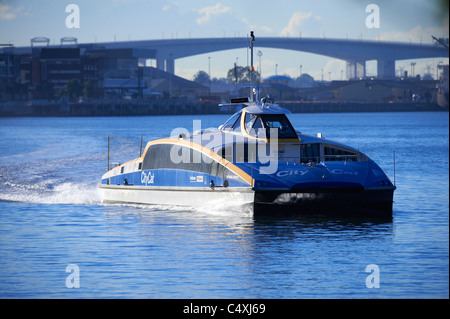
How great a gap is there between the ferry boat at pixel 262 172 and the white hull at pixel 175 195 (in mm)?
36

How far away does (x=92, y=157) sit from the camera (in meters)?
57.7

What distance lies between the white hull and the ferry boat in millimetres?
36

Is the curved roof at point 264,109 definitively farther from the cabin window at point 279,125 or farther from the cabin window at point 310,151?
the cabin window at point 310,151

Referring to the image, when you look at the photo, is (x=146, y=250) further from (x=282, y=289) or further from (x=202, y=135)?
(x=202, y=135)

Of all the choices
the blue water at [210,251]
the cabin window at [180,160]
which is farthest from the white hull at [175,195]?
the cabin window at [180,160]

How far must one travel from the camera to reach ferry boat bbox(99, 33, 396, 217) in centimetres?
2695

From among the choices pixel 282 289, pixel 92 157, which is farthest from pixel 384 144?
pixel 282 289

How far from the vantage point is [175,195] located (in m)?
30.5

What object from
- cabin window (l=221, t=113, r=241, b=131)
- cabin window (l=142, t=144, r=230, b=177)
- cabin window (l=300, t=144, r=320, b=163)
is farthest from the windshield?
cabin window (l=142, t=144, r=230, b=177)

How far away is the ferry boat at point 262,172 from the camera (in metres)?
27.0

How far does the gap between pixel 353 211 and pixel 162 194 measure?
736 cm

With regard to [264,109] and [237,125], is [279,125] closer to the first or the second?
[264,109]

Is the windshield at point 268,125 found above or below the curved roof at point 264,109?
below

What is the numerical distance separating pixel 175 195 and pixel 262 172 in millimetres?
4477
